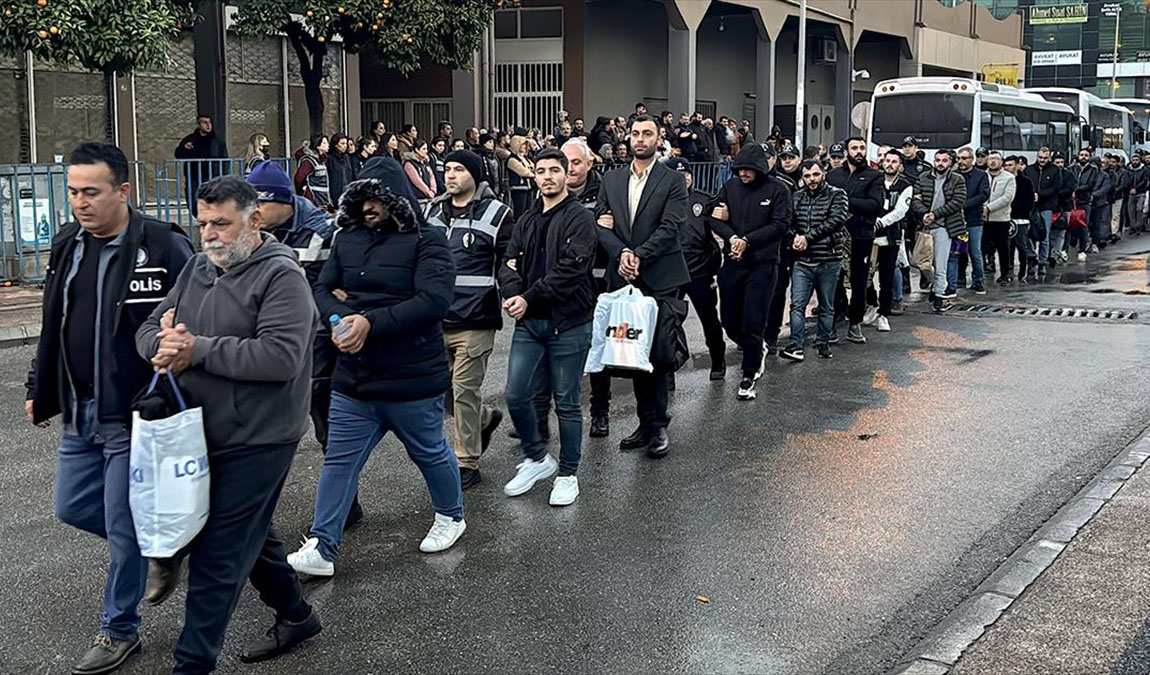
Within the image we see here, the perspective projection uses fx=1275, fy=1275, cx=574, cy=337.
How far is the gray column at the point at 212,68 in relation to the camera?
20.3 meters

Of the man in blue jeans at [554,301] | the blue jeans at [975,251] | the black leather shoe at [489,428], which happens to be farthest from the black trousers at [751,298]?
the blue jeans at [975,251]

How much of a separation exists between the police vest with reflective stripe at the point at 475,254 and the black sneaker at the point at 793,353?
4.76m

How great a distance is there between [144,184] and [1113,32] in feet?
298

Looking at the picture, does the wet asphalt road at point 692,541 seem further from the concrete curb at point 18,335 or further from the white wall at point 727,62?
the white wall at point 727,62

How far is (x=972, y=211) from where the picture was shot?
1546 centimetres

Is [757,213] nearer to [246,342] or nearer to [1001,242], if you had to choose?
[246,342]

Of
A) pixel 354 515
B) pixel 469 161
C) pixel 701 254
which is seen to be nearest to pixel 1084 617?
pixel 354 515

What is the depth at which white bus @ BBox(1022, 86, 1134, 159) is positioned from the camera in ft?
114

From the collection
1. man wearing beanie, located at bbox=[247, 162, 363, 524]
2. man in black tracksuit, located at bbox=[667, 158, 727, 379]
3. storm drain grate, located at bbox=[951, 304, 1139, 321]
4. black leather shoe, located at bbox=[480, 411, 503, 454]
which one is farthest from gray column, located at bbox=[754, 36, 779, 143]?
man wearing beanie, located at bbox=[247, 162, 363, 524]

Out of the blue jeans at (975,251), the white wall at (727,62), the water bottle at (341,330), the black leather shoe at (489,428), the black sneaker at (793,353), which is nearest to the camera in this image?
the water bottle at (341,330)

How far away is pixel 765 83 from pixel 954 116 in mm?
7911

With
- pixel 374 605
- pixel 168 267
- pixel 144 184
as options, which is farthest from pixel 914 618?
pixel 144 184

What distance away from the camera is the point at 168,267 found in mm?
4523

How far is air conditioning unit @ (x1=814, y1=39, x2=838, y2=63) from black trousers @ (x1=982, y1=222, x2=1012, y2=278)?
963 inches
